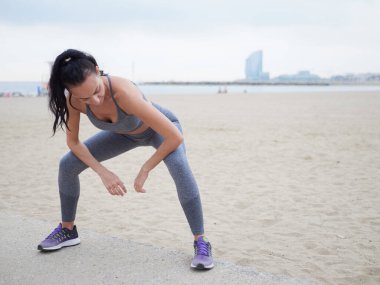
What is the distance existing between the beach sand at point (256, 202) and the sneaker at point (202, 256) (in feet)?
1.46

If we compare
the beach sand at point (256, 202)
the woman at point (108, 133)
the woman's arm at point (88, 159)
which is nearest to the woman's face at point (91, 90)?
the woman at point (108, 133)

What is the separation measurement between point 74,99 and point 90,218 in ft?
5.99

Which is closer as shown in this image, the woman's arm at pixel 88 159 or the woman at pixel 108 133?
the woman at pixel 108 133

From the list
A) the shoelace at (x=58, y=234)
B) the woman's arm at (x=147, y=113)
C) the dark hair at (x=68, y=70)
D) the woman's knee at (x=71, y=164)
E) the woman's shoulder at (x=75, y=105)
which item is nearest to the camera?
the dark hair at (x=68, y=70)

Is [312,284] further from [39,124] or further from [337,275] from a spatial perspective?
[39,124]

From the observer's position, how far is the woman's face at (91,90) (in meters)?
2.10

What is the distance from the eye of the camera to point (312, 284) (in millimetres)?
2250

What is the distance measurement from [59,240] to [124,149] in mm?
814

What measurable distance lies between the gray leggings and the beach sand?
20.3 inches

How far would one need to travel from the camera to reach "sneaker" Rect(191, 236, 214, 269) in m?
2.42

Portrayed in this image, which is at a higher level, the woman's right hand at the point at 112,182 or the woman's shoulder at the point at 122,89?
the woman's shoulder at the point at 122,89

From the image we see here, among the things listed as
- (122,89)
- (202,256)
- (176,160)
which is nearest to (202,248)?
(202,256)

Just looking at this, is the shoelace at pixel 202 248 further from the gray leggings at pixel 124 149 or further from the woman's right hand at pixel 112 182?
the woman's right hand at pixel 112 182

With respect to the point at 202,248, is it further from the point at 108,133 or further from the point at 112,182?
the point at 108,133
